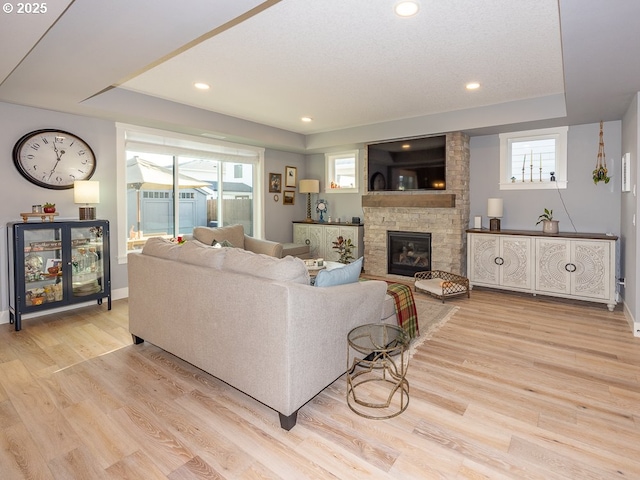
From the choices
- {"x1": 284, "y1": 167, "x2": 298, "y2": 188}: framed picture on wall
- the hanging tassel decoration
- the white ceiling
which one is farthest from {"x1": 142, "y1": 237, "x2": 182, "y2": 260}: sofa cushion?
the hanging tassel decoration

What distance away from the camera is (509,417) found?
2.14 metres

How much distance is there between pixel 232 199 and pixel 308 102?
257cm

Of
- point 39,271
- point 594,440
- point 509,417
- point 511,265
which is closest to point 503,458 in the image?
point 509,417

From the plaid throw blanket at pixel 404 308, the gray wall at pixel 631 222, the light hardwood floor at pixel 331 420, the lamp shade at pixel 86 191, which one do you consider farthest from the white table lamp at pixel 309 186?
the gray wall at pixel 631 222

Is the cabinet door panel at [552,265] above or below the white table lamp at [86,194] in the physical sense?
below

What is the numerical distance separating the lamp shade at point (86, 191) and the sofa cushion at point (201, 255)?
207 centimetres

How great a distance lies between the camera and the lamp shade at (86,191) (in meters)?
4.02

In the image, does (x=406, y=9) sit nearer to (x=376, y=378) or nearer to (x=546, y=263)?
(x=376, y=378)

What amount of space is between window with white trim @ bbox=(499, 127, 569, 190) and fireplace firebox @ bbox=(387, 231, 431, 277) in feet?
4.64

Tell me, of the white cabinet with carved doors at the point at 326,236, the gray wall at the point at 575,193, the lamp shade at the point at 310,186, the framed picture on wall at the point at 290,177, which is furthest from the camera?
the framed picture on wall at the point at 290,177

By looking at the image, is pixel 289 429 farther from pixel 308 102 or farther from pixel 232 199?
pixel 232 199

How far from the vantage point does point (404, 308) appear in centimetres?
312

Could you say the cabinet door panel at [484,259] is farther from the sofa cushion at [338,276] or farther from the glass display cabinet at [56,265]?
the glass display cabinet at [56,265]

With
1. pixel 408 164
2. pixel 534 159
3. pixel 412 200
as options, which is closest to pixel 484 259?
pixel 412 200
